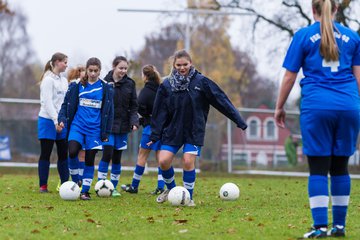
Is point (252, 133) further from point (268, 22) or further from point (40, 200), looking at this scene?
point (40, 200)

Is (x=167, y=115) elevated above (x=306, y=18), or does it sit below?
below

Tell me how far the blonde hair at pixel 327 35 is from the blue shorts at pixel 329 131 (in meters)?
0.51

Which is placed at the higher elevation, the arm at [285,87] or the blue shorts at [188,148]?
the arm at [285,87]

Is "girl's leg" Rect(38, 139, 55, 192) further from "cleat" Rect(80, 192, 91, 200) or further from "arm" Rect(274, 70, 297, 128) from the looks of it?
"arm" Rect(274, 70, 297, 128)

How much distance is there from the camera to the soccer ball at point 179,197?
→ 9.58m

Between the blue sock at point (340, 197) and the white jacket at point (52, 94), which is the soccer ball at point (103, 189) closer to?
the white jacket at point (52, 94)

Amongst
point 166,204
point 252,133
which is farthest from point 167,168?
point 252,133

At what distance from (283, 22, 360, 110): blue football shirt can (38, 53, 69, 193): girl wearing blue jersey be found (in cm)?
566

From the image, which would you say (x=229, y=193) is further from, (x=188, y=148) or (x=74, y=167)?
(x=74, y=167)

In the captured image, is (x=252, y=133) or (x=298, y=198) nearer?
(x=298, y=198)

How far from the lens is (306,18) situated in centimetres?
2841

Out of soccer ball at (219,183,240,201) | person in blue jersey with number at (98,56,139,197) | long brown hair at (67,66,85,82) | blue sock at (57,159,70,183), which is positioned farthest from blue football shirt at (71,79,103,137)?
soccer ball at (219,183,240,201)

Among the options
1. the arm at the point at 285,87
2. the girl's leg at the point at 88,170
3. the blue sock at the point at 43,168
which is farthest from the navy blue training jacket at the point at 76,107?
the arm at the point at 285,87

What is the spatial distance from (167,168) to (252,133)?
13776 mm
